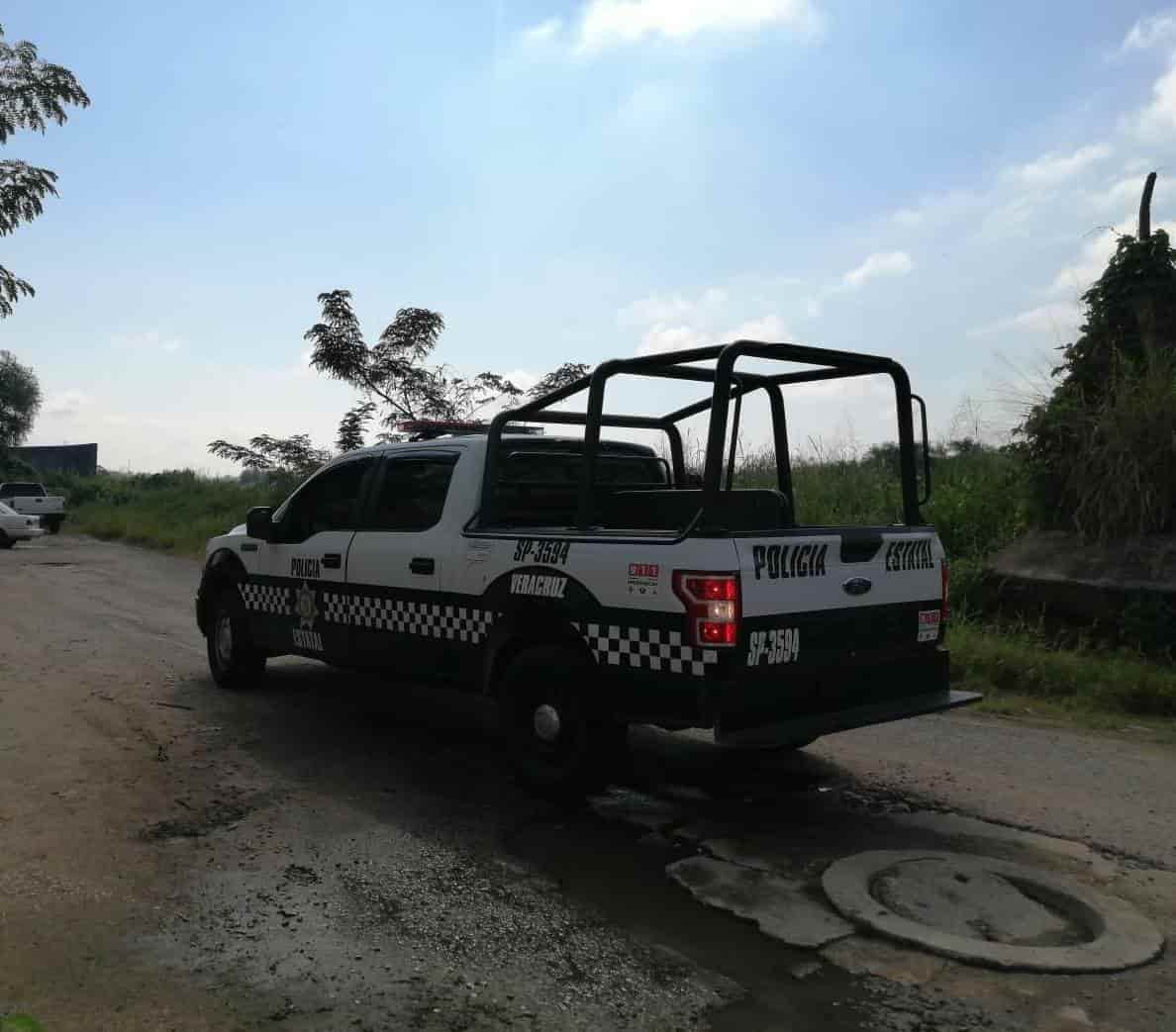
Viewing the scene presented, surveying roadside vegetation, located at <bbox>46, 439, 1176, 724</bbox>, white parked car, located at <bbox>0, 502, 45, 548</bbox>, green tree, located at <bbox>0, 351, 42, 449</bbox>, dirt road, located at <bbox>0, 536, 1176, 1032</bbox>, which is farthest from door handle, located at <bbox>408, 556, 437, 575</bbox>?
green tree, located at <bbox>0, 351, 42, 449</bbox>

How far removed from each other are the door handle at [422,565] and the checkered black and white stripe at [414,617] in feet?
0.58

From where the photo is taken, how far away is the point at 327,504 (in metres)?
6.91

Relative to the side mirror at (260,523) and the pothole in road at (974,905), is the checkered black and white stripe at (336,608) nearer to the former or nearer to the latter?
the side mirror at (260,523)

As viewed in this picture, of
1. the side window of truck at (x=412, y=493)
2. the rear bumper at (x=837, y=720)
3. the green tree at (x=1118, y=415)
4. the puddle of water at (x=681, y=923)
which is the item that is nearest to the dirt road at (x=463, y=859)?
the puddle of water at (x=681, y=923)

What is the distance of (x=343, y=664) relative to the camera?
6.59 m

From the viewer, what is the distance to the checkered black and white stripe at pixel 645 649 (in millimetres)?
4434

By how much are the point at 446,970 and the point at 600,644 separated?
1740 mm

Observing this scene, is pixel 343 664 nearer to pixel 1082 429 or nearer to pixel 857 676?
pixel 857 676

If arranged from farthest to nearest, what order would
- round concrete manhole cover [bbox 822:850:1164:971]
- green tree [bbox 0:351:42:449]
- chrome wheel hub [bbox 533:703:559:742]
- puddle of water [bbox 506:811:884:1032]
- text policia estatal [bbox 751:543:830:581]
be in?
green tree [bbox 0:351:42:449]
chrome wheel hub [bbox 533:703:559:742]
text policia estatal [bbox 751:543:830:581]
round concrete manhole cover [bbox 822:850:1164:971]
puddle of water [bbox 506:811:884:1032]

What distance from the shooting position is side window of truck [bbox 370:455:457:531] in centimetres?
598

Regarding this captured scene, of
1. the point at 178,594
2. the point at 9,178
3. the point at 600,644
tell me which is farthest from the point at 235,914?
the point at 9,178

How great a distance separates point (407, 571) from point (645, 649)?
1882 millimetres

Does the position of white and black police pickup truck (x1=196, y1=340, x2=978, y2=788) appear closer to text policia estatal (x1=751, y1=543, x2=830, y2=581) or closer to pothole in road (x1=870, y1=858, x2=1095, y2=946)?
text policia estatal (x1=751, y1=543, x2=830, y2=581)

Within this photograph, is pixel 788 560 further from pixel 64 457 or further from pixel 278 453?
pixel 64 457
